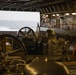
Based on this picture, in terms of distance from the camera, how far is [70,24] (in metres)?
18.0

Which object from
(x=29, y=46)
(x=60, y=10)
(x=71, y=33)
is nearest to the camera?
(x=29, y=46)

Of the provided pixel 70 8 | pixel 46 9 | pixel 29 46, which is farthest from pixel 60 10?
pixel 29 46

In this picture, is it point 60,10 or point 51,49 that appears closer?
point 51,49

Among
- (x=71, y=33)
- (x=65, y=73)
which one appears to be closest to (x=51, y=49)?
(x=65, y=73)

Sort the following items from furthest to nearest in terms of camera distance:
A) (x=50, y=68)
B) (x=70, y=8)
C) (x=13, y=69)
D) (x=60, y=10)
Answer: (x=60, y=10), (x=70, y=8), (x=13, y=69), (x=50, y=68)

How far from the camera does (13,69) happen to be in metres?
3.92

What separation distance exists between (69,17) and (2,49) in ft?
48.0

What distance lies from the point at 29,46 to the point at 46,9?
51.9 ft

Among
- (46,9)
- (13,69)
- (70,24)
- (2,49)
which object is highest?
(46,9)

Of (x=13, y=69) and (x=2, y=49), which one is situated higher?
(x=2, y=49)

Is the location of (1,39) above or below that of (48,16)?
below

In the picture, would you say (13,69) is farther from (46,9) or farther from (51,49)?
(46,9)

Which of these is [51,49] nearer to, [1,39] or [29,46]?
[29,46]

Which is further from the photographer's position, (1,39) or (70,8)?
(70,8)
